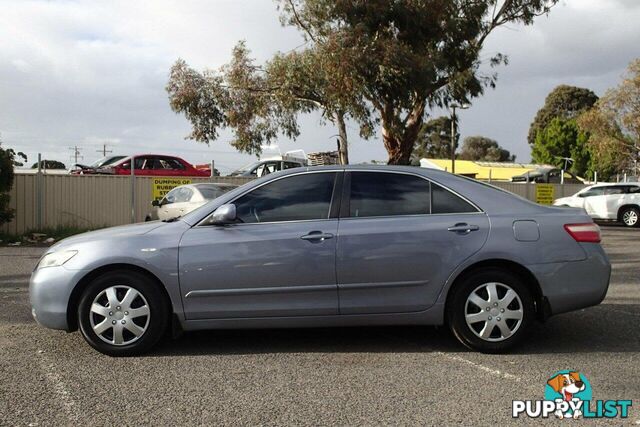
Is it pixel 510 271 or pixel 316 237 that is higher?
pixel 316 237

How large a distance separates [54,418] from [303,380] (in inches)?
64.7

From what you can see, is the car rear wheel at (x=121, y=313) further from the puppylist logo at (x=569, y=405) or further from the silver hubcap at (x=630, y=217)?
the silver hubcap at (x=630, y=217)

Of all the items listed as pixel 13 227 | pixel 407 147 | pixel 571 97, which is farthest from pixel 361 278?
pixel 571 97

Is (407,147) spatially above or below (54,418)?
above

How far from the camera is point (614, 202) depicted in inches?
798

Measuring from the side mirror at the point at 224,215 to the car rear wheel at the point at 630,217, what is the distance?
61.1ft

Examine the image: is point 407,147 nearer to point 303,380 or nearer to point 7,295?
point 7,295

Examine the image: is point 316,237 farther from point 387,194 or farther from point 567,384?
point 567,384

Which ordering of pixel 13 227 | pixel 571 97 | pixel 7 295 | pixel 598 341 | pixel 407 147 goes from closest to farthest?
pixel 598 341
pixel 7 295
pixel 13 227
pixel 407 147
pixel 571 97

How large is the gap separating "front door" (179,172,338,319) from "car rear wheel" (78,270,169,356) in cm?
28

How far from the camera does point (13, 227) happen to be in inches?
605

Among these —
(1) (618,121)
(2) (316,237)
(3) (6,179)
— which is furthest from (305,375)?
(1) (618,121)

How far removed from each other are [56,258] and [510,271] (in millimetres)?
3739

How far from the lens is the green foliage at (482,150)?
94562 millimetres
